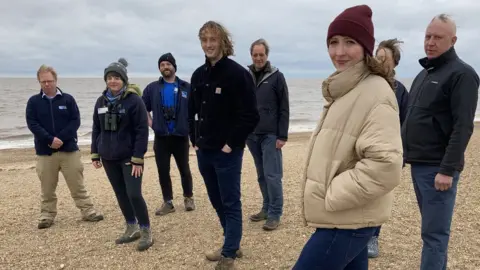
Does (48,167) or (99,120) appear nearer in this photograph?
(99,120)

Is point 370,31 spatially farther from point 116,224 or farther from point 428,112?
point 116,224

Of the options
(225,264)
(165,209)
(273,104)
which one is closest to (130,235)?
(165,209)

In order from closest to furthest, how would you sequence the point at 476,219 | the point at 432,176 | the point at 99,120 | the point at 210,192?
the point at 432,176 → the point at 210,192 → the point at 99,120 → the point at 476,219

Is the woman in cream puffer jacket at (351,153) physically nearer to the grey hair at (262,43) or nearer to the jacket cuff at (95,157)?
the grey hair at (262,43)

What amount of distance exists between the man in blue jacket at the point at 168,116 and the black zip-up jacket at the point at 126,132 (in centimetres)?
108

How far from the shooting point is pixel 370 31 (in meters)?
1.99

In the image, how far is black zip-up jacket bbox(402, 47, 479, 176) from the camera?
109 inches

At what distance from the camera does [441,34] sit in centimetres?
292

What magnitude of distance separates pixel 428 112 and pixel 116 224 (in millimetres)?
4262

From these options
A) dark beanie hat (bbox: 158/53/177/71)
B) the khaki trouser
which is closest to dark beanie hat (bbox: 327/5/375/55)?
dark beanie hat (bbox: 158/53/177/71)

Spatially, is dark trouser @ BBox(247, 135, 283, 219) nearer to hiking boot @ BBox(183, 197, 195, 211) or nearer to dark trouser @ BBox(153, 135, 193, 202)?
dark trouser @ BBox(153, 135, 193, 202)

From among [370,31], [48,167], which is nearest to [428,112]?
[370,31]

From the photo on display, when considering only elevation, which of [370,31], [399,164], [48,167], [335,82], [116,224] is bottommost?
[116,224]

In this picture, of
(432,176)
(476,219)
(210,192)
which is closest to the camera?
(432,176)
